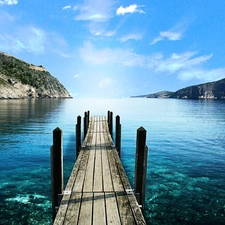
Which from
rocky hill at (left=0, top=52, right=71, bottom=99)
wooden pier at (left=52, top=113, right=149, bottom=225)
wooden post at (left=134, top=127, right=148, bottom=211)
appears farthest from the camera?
rocky hill at (left=0, top=52, right=71, bottom=99)

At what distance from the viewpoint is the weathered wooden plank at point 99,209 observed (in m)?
4.90

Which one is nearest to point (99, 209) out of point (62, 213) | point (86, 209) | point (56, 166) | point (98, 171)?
point (86, 209)

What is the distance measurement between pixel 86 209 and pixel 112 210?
694 millimetres

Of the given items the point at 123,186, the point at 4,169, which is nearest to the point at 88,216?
the point at 123,186

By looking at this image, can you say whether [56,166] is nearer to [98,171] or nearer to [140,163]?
[98,171]

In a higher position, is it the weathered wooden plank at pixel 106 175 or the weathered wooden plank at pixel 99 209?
the weathered wooden plank at pixel 106 175

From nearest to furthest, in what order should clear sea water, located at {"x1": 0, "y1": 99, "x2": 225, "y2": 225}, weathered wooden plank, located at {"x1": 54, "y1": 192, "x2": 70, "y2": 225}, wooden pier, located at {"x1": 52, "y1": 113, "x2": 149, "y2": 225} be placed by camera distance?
weathered wooden plank, located at {"x1": 54, "y1": 192, "x2": 70, "y2": 225} < wooden pier, located at {"x1": 52, "y1": 113, "x2": 149, "y2": 225} < clear sea water, located at {"x1": 0, "y1": 99, "x2": 225, "y2": 225}

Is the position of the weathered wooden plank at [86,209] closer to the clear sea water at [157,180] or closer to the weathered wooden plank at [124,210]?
the weathered wooden plank at [124,210]

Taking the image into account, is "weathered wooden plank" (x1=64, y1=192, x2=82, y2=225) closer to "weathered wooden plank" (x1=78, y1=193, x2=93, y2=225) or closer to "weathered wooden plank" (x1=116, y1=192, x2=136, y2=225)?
"weathered wooden plank" (x1=78, y1=193, x2=93, y2=225)

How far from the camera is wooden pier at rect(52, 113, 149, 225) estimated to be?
501 centimetres

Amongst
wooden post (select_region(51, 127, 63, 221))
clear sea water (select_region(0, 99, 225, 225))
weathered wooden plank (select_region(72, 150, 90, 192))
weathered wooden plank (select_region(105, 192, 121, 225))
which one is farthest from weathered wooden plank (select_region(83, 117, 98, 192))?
clear sea water (select_region(0, 99, 225, 225))

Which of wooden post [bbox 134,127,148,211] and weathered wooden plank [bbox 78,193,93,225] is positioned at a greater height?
wooden post [bbox 134,127,148,211]

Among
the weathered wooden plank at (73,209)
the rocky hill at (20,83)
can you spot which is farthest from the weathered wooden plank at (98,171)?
the rocky hill at (20,83)

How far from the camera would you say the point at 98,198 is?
19.7ft
